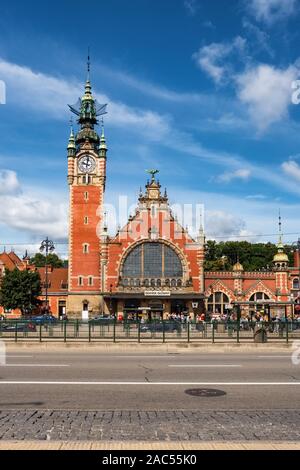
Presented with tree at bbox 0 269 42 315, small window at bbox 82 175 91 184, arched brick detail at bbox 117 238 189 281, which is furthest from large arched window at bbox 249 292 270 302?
tree at bbox 0 269 42 315

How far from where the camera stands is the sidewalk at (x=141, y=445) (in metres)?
7.11

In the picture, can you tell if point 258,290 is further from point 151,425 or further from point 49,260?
point 49,260

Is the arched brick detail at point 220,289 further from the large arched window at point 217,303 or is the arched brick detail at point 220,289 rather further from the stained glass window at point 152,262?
the stained glass window at point 152,262

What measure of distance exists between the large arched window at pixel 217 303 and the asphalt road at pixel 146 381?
43.2 meters

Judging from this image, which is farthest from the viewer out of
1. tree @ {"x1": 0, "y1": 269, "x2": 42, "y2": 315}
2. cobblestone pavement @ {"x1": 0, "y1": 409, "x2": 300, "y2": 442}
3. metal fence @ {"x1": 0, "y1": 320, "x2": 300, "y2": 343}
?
tree @ {"x1": 0, "y1": 269, "x2": 42, "y2": 315}

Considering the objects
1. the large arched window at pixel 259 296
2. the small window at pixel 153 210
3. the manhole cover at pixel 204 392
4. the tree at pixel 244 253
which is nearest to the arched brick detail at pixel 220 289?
the large arched window at pixel 259 296

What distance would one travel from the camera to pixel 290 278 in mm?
67375

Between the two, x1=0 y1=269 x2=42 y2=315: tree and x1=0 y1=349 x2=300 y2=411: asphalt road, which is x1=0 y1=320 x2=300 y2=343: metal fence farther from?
x1=0 y1=269 x2=42 y2=315: tree

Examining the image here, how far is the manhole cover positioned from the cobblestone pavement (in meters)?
1.82

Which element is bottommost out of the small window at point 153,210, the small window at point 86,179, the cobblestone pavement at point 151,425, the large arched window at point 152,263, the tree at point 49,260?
the cobblestone pavement at point 151,425

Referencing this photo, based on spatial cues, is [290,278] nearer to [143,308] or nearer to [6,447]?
[143,308]

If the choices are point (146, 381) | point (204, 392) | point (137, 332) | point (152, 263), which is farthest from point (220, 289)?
point (204, 392)

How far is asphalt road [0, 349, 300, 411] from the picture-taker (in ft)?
35.8

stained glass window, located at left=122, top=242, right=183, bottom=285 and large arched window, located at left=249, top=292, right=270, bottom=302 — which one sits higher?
stained glass window, located at left=122, top=242, right=183, bottom=285
